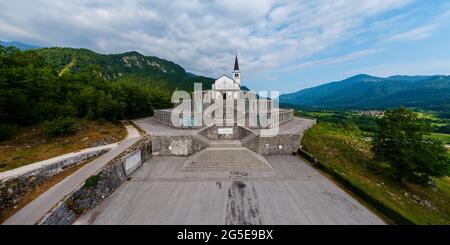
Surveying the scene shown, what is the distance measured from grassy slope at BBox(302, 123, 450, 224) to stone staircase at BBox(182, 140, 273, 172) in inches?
269

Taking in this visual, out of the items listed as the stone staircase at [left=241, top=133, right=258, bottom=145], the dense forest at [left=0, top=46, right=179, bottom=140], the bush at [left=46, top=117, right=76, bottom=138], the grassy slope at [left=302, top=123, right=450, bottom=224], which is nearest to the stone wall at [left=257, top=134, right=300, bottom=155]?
the stone staircase at [left=241, top=133, right=258, bottom=145]

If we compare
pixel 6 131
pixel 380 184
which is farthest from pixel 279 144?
pixel 6 131

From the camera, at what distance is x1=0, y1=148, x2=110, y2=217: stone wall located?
32.6 feet

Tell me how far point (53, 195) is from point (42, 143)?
34.5 feet

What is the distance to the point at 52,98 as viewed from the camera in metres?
25.2

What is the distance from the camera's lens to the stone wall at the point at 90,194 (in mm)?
9602

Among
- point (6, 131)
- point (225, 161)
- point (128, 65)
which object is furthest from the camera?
point (128, 65)

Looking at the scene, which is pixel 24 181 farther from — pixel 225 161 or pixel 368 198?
pixel 368 198

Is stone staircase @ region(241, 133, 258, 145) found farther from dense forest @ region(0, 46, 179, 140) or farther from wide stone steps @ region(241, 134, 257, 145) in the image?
dense forest @ region(0, 46, 179, 140)

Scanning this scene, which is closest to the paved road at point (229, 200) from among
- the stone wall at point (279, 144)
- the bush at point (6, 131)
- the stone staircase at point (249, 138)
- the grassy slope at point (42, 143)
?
the stone wall at point (279, 144)

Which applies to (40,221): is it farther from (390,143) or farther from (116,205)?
(390,143)

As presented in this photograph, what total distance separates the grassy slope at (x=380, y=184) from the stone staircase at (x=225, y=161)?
6.84m

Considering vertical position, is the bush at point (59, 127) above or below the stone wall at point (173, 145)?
above

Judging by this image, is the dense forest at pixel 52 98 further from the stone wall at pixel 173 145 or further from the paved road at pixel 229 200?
the paved road at pixel 229 200
